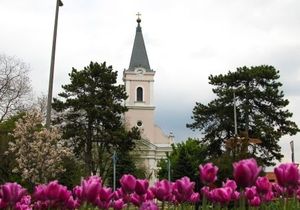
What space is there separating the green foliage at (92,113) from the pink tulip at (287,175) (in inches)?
1733

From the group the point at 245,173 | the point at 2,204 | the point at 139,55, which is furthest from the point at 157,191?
the point at 139,55

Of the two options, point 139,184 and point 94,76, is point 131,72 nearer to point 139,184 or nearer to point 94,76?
point 94,76

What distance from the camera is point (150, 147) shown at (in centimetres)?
9050

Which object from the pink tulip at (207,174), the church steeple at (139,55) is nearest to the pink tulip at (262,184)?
the pink tulip at (207,174)

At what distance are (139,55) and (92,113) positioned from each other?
51.9 meters

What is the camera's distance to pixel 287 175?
12.0 ft

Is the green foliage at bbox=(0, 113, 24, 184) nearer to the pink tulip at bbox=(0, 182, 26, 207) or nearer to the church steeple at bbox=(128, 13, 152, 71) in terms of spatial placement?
the pink tulip at bbox=(0, 182, 26, 207)

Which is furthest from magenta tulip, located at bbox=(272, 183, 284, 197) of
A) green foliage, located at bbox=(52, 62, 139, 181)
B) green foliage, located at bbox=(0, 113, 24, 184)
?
green foliage, located at bbox=(52, 62, 139, 181)

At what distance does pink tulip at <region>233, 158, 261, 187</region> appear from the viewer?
3049 mm

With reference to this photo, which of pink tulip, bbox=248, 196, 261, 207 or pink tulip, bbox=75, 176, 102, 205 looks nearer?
pink tulip, bbox=75, 176, 102, 205

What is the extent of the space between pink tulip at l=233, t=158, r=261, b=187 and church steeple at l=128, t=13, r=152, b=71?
93.7 meters

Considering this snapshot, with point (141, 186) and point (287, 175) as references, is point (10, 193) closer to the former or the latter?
point (141, 186)

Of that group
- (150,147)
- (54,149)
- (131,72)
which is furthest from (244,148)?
(131,72)

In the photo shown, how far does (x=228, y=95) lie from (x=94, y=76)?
12.6 metres
